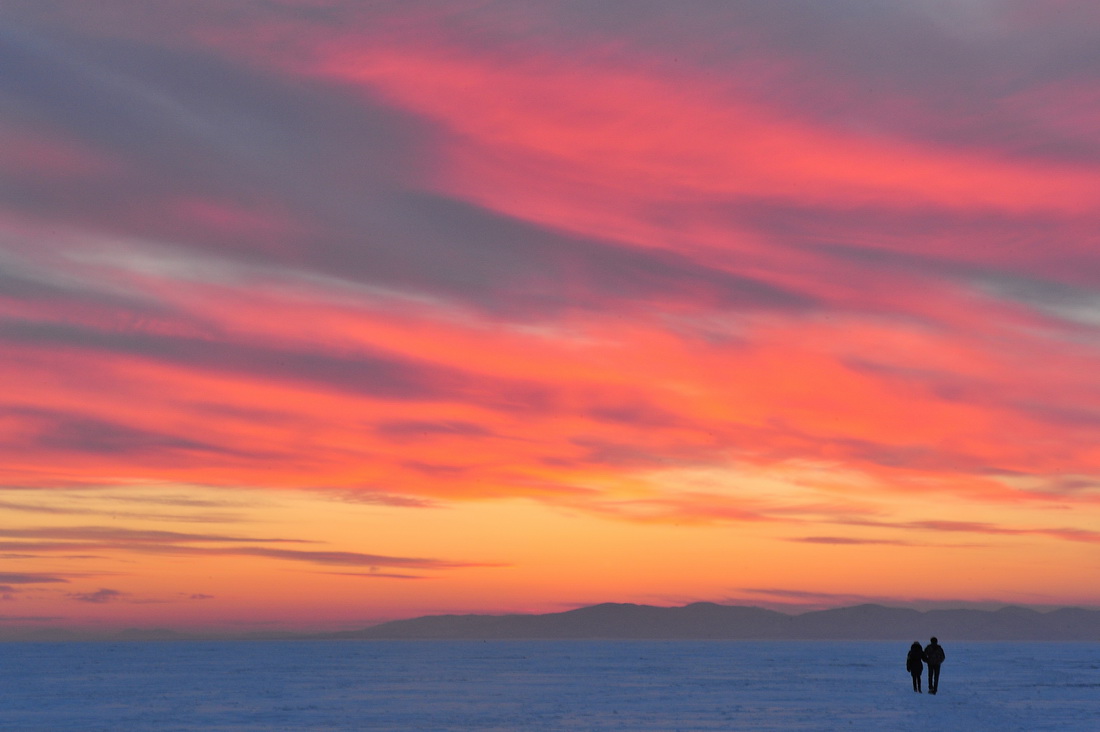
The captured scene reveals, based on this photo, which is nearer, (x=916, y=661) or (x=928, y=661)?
(x=928, y=661)

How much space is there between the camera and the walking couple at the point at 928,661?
4294 centimetres

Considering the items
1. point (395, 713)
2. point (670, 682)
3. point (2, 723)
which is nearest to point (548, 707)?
point (395, 713)

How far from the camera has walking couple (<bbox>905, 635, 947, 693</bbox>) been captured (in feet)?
141

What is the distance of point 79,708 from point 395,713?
50.3ft

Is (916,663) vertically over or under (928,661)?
under

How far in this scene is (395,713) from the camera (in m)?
39.4

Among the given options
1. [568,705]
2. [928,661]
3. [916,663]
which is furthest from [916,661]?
[568,705]

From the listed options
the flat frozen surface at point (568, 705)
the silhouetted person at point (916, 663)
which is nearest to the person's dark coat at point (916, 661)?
the silhouetted person at point (916, 663)

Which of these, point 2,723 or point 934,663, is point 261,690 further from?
point 934,663

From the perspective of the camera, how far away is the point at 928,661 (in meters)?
43.7

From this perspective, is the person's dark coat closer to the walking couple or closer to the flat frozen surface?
the walking couple

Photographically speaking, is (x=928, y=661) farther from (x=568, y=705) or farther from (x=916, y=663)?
(x=568, y=705)

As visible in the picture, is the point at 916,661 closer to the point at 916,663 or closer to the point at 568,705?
the point at 916,663

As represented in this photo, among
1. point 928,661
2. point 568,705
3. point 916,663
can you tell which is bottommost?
point 568,705
